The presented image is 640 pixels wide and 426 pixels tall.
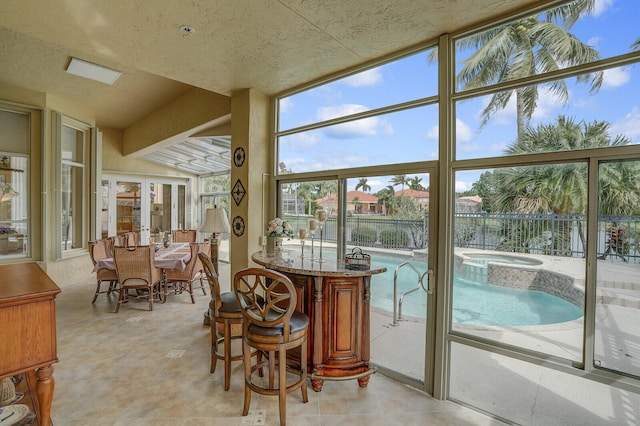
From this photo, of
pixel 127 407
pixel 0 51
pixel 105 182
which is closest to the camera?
pixel 127 407

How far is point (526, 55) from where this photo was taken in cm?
218

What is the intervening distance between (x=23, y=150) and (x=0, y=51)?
1.67 meters

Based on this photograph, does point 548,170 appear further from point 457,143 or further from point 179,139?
point 179,139

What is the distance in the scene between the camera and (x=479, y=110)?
93.9 inches

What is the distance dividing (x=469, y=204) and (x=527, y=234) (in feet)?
1.45

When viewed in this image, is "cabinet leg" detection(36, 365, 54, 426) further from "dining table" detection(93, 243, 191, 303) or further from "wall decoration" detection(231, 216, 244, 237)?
"dining table" detection(93, 243, 191, 303)

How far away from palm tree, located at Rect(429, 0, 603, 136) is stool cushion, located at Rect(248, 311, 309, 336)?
2.02m

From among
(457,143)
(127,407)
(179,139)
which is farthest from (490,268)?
(179,139)

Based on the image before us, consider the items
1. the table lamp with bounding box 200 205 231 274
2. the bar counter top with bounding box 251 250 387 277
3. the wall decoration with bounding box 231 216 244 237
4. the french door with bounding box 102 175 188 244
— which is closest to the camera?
the bar counter top with bounding box 251 250 387 277

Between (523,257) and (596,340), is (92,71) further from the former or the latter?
(596,340)

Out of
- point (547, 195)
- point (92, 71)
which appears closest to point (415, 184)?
point (547, 195)

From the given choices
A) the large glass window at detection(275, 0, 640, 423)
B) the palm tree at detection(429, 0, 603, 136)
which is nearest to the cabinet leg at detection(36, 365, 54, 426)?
the large glass window at detection(275, 0, 640, 423)

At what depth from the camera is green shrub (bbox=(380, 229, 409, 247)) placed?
2780mm

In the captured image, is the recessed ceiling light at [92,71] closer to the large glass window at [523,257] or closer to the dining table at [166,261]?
the dining table at [166,261]
